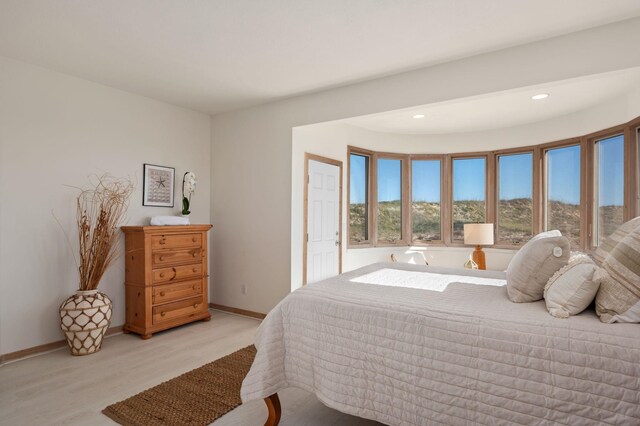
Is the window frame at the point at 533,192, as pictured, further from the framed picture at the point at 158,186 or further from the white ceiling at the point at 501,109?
the framed picture at the point at 158,186

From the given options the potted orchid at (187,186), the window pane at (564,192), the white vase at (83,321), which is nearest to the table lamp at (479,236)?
the window pane at (564,192)

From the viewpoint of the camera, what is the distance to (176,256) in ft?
12.8

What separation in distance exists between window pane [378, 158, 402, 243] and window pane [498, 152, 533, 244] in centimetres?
155

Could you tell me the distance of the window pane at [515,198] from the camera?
5.27 metres

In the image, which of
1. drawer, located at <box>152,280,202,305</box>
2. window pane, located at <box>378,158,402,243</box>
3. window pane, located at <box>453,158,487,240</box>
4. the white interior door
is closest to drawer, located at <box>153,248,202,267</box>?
drawer, located at <box>152,280,202,305</box>

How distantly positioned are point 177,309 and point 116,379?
1179mm

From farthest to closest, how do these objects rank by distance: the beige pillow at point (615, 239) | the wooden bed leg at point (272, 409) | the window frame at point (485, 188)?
the window frame at point (485, 188)
the wooden bed leg at point (272, 409)
the beige pillow at point (615, 239)

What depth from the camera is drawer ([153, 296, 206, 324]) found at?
3.68 metres

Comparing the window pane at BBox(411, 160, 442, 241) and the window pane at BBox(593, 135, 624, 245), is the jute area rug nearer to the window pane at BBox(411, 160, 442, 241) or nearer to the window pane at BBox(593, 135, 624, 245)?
the window pane at BBox(411, 160, 442, 241)

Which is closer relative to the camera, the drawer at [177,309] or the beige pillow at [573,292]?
the beige pillow at [573,292]

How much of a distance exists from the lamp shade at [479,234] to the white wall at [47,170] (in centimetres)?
435

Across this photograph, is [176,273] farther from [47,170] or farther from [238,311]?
[47,170]

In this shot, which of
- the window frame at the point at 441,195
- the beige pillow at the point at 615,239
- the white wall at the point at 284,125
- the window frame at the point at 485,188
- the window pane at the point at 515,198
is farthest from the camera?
the window frame at the point at 441,195

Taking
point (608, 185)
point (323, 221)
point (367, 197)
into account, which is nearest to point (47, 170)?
point (323, 221)
